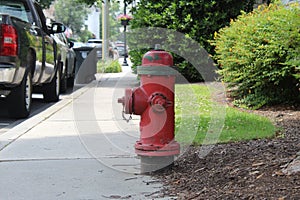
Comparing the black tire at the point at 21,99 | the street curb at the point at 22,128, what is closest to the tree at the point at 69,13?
the street curb at the point at 22,128

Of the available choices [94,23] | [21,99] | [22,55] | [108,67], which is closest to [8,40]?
[22,55]

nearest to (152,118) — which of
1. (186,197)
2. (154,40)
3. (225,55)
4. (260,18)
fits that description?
(186,197)

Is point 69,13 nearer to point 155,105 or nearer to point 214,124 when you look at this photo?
point 214,124

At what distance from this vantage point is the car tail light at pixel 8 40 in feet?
26.8

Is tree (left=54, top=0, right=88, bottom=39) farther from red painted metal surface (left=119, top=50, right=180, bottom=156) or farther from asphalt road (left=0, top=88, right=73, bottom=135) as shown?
red painted metal surface (left=119, top=50, right=180, bottom=156)

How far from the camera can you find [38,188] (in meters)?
4.73

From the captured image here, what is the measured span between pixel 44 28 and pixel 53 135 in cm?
467

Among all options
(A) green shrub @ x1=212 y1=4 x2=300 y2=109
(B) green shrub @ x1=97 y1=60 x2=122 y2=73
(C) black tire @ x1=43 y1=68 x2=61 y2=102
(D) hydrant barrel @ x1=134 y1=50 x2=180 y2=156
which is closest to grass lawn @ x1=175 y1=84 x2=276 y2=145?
(A) green shrub @ x1=212 y1=4 x2=300 y2=109

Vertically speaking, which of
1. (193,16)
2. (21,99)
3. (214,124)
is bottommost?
(214,124)

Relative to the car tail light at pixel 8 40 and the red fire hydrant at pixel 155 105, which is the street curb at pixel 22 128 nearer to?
the car tail light at pixel 8 40

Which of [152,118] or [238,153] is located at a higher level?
[152,118]

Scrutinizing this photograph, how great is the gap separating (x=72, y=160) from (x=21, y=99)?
337 cm

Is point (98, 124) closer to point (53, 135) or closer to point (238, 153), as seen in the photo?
point (53, 135)

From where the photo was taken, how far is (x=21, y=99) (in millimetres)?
8914
